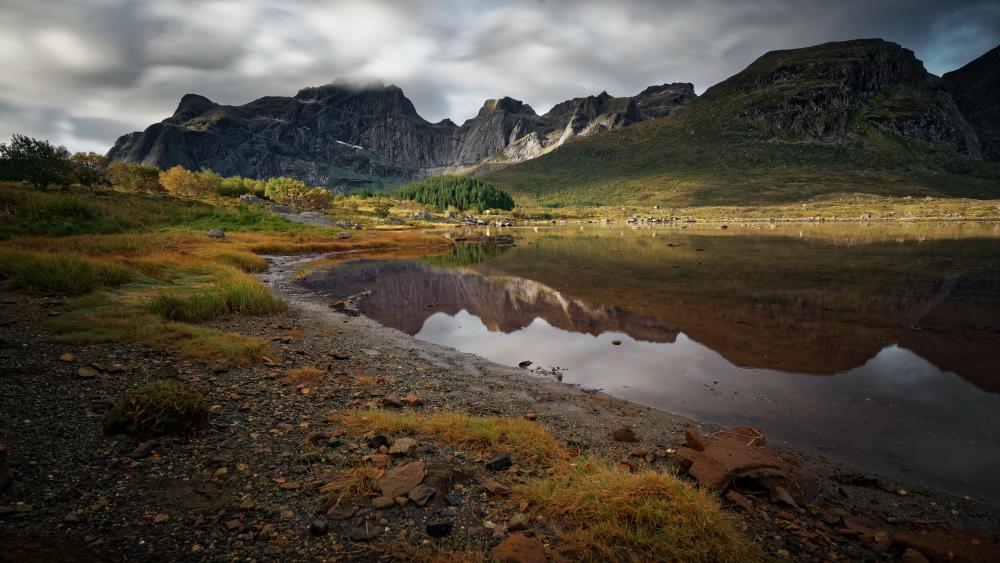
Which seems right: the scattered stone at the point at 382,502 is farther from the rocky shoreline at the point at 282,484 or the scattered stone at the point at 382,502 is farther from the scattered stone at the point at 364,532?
the scattered stone at the point at 364,532

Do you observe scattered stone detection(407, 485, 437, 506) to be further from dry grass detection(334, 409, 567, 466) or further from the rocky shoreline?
dry grass detection(334, 409, 567, 466)

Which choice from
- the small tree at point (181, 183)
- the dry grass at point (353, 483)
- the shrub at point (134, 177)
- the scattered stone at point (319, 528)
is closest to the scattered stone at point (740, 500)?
the dry grass at point (353, 483)

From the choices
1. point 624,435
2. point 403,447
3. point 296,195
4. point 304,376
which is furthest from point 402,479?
point 296,195

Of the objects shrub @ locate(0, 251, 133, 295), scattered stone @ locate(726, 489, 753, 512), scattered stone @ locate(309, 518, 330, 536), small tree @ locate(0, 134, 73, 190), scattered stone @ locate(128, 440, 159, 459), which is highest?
small tree @ locate(0, 134, 73, 190)

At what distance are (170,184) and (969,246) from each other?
529ft

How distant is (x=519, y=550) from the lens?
430 centimetres

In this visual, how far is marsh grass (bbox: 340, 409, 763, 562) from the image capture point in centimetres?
438

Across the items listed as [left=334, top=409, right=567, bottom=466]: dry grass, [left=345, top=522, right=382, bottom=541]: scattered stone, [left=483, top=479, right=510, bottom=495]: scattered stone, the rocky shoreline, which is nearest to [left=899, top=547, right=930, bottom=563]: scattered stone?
the rocky shoreline

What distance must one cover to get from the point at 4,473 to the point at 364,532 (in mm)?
3808

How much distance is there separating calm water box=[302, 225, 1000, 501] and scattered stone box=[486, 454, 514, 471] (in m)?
5.49

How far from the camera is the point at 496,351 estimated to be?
15.1m

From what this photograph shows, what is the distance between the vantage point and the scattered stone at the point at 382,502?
501 centimetres

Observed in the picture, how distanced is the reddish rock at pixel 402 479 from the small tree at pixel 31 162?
66.8 meters

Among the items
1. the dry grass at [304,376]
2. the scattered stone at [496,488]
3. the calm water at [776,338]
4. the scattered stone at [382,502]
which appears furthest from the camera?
the dry grass at [304,376]
